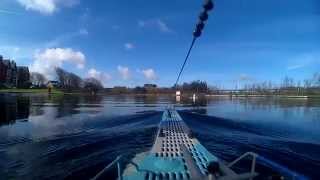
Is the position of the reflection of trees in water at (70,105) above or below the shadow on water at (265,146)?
above

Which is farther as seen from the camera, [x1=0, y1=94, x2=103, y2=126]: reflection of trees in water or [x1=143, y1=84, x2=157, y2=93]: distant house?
[x1=143, y1=84, x2=157, y2=93]: distant house

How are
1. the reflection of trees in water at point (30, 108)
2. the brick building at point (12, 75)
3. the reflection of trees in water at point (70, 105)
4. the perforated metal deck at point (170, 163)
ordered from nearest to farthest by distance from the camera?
the perforated metal deck at point (170, 163)
the reflection of trees in water at point (30, 108)
the reflection of trees in water at point (70, 105)
the brick building at point (12, 75)

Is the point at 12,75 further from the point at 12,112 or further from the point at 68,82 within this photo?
the point at 12,112

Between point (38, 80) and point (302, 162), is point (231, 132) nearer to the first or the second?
point (302, 162)

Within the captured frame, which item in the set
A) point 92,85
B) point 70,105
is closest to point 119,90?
point 92,85

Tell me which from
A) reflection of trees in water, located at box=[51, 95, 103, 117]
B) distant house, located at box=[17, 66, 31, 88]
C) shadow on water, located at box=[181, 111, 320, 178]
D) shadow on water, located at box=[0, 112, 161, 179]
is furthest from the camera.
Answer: distant house, located at box=[17, 66, 31, 88]

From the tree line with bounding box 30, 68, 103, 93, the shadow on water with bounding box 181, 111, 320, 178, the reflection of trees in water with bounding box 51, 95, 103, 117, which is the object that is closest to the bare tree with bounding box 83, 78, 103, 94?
the tree line with bounding box 30, 68, 103, 93

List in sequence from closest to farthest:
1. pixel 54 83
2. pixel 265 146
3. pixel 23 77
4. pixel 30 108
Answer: pixel 265 146, pixel 30 108, pixel 23 77, pixel 54 83

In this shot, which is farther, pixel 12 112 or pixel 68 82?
pixel 68 82

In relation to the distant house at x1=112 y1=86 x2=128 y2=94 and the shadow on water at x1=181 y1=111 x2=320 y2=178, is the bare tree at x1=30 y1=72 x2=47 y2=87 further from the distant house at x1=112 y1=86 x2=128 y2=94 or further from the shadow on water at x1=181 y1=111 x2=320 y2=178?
the shadow on water at x1=181 y1=111 x2=320 y2=178

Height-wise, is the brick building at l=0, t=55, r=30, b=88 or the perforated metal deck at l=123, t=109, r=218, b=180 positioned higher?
the brick building at l=0, t=55, r=30, b=88

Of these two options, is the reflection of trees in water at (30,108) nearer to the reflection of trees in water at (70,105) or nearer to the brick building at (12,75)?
the reflection of trees in water at (70,105)

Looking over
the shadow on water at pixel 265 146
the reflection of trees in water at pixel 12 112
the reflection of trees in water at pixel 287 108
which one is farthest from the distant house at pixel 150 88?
the shadow on water at pixel 265 146

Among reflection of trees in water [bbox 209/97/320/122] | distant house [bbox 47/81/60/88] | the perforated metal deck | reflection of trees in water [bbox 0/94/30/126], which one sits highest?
distant house [bbox 47/81/60/88]
